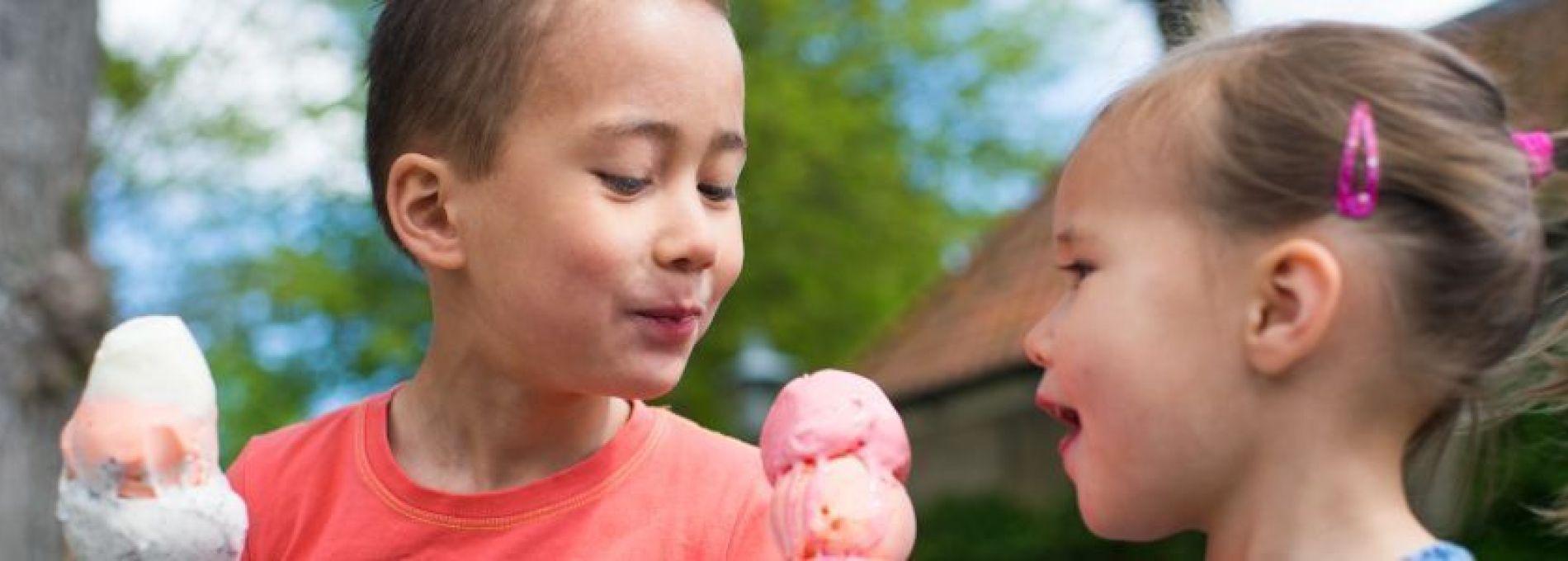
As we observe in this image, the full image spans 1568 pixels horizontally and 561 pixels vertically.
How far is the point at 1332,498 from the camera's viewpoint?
8.08ft

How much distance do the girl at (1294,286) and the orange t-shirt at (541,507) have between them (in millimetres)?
673

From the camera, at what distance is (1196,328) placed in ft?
8.19

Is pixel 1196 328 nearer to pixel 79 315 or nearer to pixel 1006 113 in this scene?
pixel 79 315

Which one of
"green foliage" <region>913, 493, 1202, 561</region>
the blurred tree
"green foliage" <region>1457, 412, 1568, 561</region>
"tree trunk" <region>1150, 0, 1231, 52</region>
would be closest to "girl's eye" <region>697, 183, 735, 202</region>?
"tree trunk" <region>1150, 0, 1231, 52</region>

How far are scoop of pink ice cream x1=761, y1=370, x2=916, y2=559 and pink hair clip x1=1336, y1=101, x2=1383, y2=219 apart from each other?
61 centimetres

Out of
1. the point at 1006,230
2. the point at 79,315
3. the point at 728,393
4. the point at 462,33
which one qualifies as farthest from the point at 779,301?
the point at 462,33

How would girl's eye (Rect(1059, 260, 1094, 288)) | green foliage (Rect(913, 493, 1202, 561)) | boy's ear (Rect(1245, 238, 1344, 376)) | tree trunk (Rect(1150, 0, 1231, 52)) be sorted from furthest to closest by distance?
green foliage (Rect(913, 493, 1202, 561)) < tree trunk (Rect(1150, 0, 1231, 52)) < girl's eye (Rect(1059, 260, 1094, 288)) < boy's ear (Rect(1245, 238, 1344, 376))

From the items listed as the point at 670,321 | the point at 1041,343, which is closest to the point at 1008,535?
the point at 670,321

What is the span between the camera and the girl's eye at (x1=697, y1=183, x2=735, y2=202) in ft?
9.87

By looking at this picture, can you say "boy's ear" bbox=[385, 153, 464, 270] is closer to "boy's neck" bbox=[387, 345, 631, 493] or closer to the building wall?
"boy's neck" bbox=[387, 345, 631, 493]

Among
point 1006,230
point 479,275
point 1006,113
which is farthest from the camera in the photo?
point 1006,113

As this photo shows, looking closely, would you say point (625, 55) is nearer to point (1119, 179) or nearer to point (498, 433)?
point (498, 433)

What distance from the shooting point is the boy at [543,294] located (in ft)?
9.60

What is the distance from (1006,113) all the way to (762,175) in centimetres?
540
